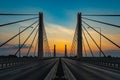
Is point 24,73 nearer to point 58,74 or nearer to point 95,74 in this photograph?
point 58,74

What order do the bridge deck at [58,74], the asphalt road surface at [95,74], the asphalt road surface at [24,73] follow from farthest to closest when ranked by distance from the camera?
the asphalt road surface at [95,74], the asphalt road surface at [24,73], the bridge deck at [58,74]

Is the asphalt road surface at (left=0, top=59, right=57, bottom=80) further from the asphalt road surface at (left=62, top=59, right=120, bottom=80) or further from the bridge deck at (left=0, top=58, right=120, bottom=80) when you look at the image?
the asphalt road surface at (left=62, top=59, right=120, bottom=80)

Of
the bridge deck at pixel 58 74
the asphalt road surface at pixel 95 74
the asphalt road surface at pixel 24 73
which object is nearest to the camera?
the bridge deck at pixel 58 74

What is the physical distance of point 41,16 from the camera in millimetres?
87875

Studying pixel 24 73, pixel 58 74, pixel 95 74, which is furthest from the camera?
pixel 24 73

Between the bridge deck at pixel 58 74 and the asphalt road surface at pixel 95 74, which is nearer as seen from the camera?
the bridge deck at pixel 58 74

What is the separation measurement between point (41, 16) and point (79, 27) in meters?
11.2

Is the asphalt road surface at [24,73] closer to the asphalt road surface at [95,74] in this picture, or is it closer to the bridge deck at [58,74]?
the bridge deck at [58,74]

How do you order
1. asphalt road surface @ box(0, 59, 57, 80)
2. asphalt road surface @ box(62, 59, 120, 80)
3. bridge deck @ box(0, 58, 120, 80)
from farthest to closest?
asphalt road surface @ box(62, 59, 120, 80)
asphalt road surface @ box(0, 59, 57, 80)
bridge deck @ box(0, 58, 120, 80)

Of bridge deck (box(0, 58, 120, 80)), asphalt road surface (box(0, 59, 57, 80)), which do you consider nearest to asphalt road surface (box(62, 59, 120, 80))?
bridge deck (box(0, 58, 120, 80))

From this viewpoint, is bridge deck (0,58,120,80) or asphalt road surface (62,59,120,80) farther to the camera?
asphalt road surface (62,59,120,80)

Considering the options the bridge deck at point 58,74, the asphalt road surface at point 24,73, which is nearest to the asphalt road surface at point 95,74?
the bridge deck at point 58,74

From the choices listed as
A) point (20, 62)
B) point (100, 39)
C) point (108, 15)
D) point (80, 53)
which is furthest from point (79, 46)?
point (108, 15)

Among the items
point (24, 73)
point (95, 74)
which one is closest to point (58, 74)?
point (95, 74)
